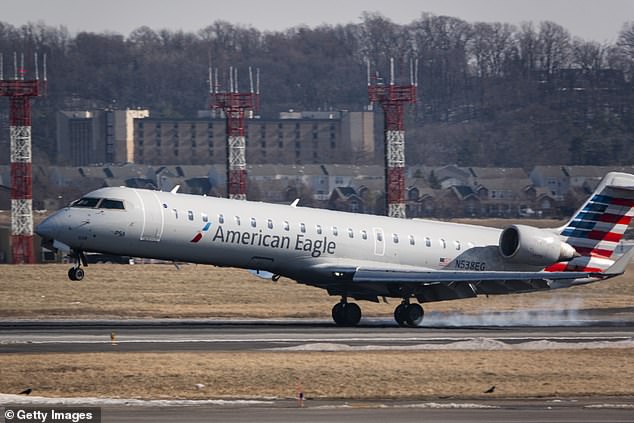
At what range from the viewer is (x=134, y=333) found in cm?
3584

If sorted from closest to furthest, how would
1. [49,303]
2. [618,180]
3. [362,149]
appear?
[618,180]
[49,303]
[362,149]

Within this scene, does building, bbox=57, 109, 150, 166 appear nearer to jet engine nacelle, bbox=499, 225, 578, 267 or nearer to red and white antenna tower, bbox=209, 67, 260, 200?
red and white antenna tower, bbox=209, 67, 260, 200

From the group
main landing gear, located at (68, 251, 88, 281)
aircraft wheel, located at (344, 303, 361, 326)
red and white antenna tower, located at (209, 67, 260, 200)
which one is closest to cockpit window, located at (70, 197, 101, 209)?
main landing gear, located at (68, 251, 88, 281)

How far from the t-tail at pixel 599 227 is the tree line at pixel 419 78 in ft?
252

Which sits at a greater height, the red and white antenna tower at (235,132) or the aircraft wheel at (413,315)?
the red and white antenna tower at (235,132)

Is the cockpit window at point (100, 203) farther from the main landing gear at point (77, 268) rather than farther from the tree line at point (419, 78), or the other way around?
the tree line at point (419, 78)

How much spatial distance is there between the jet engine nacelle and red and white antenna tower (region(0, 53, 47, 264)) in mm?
38704

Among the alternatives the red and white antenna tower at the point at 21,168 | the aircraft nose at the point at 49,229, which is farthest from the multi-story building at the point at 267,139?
the aircraft nose at the point at 49,229

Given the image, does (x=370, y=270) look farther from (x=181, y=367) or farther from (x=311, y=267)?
(x=181, y=367)

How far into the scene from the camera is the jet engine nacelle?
40.8 meters

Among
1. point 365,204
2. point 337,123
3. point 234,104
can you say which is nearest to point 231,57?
point 337,123

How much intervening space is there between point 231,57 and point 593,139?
6064 centimetres

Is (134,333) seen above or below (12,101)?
below

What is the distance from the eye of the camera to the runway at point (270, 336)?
3212cm
